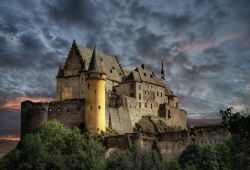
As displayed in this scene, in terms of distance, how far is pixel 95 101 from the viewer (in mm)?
91062

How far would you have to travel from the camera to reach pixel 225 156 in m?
89.7

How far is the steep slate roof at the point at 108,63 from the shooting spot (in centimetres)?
10256

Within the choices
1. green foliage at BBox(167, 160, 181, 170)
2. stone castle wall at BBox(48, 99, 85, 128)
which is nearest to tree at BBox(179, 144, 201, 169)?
green foliage at BBox(167, 160, 181, 170)

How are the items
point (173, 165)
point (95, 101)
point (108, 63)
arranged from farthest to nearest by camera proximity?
point (108, 63), point (95, 101), point (173, 165)

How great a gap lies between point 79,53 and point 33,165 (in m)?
27.0

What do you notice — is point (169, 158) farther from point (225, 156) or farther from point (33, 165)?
point (33, 165)

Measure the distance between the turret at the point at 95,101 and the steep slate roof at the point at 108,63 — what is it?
28.5 ft

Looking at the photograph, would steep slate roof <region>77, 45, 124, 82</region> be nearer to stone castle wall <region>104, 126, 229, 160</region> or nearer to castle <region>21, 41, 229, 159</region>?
castle <region>21, 41, 229, 159</region>

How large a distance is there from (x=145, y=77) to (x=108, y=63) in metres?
7.75

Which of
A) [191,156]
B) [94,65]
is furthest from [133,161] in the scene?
[94,65]

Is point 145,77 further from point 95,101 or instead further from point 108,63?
point 95,101

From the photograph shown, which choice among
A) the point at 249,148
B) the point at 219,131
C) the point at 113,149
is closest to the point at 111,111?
the point at 113,149

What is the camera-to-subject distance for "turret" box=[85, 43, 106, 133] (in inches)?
3570

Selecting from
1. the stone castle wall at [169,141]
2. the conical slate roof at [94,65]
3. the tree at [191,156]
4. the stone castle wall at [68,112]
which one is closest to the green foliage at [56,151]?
the stone castle wall at [68,112]
